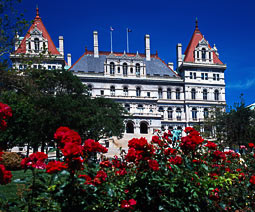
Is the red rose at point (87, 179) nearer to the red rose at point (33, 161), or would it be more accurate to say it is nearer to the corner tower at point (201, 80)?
the red rose at point (33, 161)

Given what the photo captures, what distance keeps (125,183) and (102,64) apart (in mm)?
49725

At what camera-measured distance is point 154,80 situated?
5378 centimetres

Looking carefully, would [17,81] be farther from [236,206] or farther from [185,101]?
[185,101]

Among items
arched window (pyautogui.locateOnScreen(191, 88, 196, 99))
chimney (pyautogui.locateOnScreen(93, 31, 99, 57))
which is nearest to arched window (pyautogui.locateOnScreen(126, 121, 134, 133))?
arched window (pyautogui.locateOnScreen(191, 88, 196, 99))

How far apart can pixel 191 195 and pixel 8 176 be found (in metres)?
3.38

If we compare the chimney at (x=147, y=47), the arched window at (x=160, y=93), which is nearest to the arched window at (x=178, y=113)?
the arched window at (x=160, y=93)

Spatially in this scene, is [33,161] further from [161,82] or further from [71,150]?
[161,82]

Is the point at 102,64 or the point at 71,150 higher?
the point at 102,64

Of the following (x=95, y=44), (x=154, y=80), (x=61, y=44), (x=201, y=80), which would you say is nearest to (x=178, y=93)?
(x=201, y=80)

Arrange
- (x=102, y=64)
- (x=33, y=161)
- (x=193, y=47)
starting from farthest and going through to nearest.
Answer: (x=193, y=47) < (x=102, y=64) < (x=33, y=161)

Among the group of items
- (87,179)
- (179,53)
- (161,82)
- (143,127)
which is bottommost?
(87,179)

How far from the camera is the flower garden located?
4324 millimetres

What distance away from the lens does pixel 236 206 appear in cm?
628

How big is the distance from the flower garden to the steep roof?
155 feet
